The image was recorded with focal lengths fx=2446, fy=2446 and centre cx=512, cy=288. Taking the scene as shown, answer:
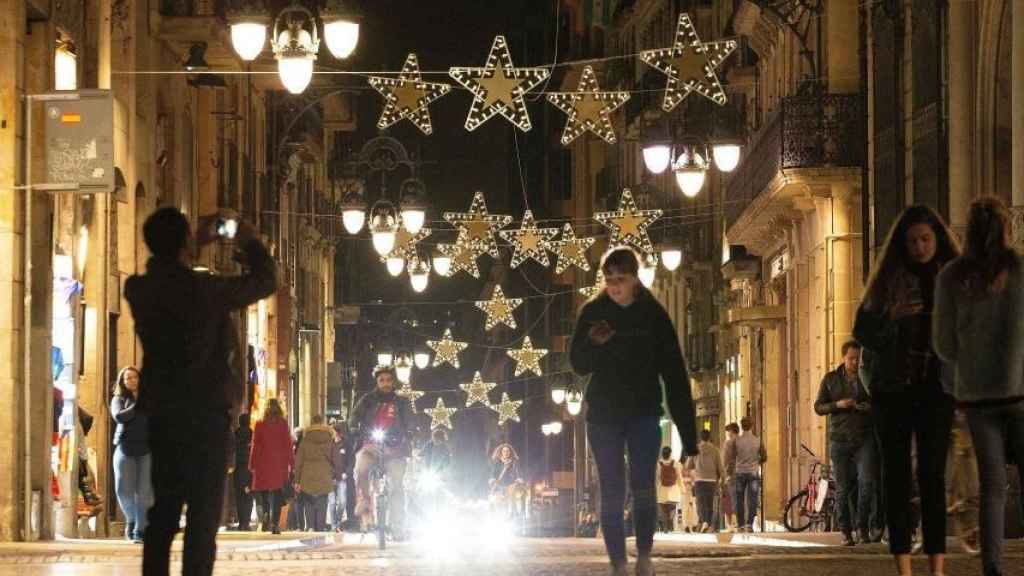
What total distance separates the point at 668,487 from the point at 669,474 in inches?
16.3

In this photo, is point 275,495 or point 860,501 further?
point 275,495

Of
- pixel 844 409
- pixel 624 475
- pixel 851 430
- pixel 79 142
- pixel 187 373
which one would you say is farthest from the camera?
pixel 79 142

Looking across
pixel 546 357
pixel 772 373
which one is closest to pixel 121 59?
pixel 772 373

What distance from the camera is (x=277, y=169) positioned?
46062 millimetres

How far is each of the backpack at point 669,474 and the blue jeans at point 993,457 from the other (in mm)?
26928

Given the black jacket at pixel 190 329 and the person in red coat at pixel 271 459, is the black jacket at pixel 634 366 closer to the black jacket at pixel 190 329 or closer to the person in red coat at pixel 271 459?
the black jacket at pixel 190 329

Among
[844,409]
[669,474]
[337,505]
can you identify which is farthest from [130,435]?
[669,474]

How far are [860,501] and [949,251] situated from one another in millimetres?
8890

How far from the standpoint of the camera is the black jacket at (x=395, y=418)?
20.0 meters

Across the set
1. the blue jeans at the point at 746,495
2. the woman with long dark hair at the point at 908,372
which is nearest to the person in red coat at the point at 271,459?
the blue jeans at the point at 746,495

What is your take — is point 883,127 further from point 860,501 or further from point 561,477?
point 561,477

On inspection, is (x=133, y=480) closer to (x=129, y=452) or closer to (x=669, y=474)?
(x=129, y=452)

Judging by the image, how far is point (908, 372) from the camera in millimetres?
11289

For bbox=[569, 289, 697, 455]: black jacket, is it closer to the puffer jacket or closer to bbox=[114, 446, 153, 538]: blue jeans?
bbox=[114, 446, 153, 538]: blue jeans
